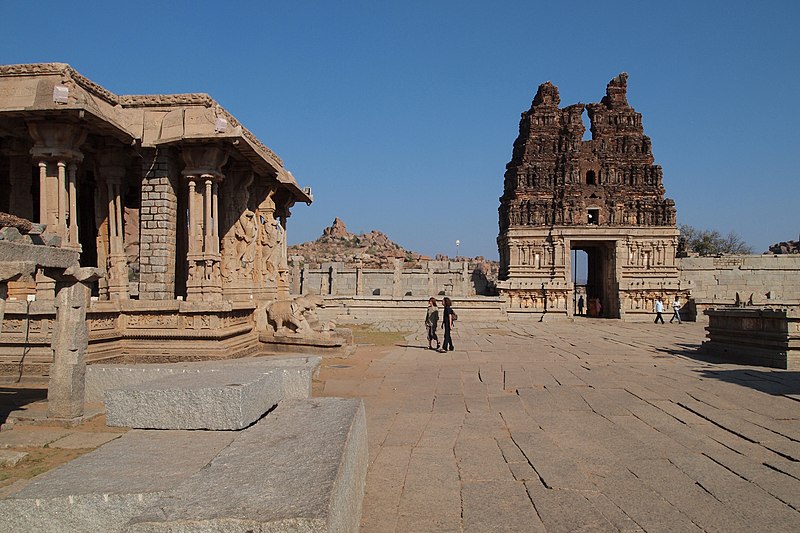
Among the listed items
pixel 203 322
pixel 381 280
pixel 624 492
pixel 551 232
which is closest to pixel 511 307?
pixel 551 232

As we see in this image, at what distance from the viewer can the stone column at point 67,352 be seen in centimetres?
521

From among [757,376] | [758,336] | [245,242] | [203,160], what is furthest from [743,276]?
[203,160]

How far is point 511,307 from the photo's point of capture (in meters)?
27.1

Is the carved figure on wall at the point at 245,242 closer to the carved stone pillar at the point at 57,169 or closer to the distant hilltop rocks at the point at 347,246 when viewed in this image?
the carved stone pillar at the point at 57,169

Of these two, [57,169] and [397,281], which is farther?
[397,281]

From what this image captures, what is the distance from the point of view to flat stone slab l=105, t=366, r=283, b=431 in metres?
3.83

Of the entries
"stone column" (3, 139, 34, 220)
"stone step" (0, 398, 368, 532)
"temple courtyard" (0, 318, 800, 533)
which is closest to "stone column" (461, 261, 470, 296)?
"temple courtyard" (0, 318, 800, 533)

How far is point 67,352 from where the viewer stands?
206 inches

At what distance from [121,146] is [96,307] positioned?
3736mm

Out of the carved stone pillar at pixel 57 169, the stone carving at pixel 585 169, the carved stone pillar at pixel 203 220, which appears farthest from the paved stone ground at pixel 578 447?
the stone carving at pixel 585 169

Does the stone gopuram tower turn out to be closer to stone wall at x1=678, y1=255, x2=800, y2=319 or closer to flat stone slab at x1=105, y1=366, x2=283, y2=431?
stone wall at x1=678, y1=255, x2=800, y2=319

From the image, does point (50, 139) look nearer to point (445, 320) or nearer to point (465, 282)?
point (445, 320)

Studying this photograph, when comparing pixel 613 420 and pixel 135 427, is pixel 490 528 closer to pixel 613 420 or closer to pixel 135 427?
pixel 135 427

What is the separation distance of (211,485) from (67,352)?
3631mm
